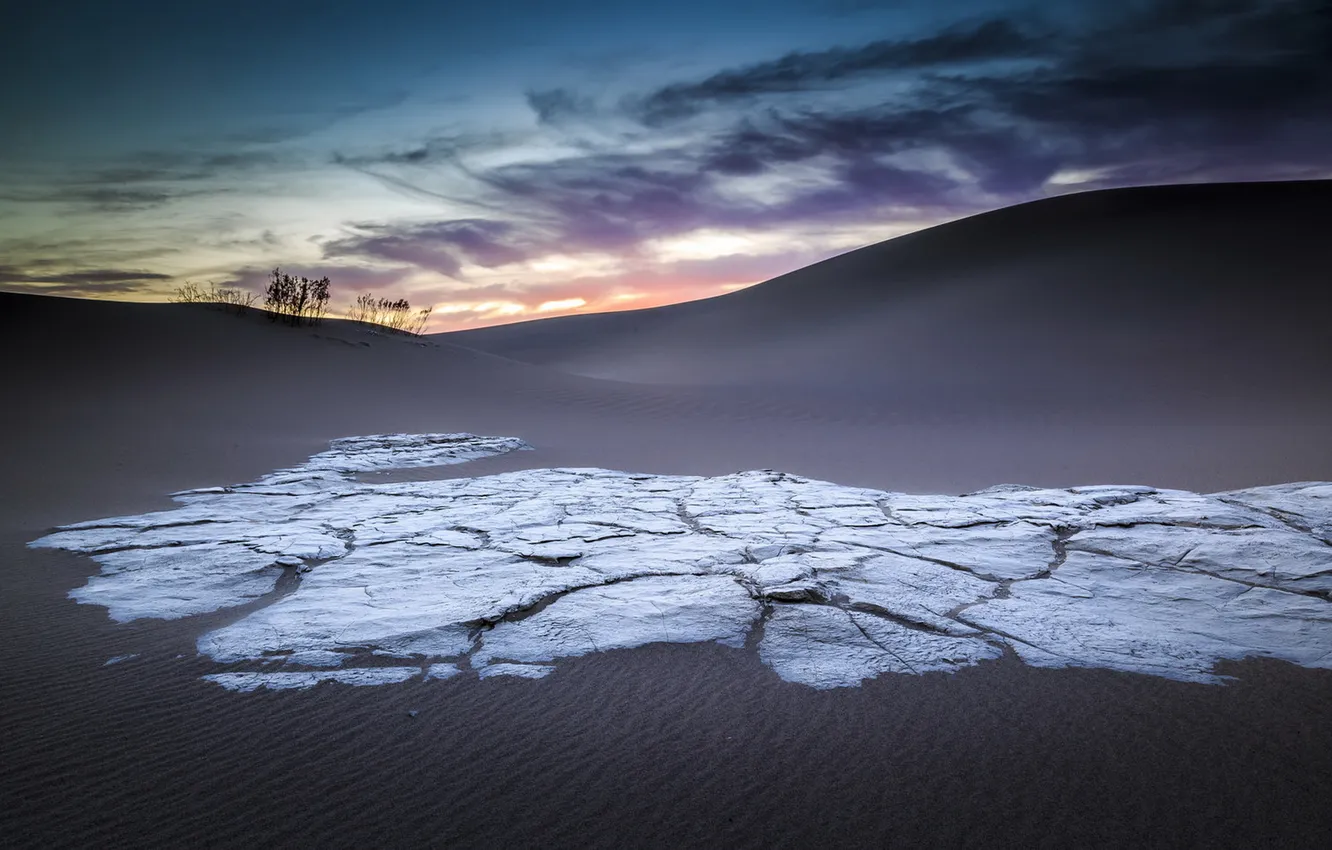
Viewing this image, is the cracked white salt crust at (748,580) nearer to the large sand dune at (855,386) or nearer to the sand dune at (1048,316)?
the large sand dune at (855,386)

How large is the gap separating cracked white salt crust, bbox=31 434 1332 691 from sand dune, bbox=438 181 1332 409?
1284 centimetres

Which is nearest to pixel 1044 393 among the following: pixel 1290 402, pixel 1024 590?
pixel 1290 402

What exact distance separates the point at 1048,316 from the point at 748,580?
82.8 ft

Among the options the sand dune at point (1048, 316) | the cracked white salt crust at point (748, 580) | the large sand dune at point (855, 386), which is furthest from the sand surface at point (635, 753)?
the sand dune at point (1048, 316)

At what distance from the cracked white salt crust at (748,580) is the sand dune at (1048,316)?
42.1 feet

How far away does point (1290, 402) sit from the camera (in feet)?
52.2

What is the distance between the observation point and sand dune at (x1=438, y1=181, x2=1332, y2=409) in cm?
1912

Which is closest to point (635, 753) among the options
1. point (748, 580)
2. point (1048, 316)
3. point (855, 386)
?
point (748, 580)

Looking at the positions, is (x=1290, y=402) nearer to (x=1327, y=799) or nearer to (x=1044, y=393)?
(x=1044, y=393)

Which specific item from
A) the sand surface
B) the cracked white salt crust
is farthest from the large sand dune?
the sand surface

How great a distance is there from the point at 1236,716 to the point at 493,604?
321 centimetres

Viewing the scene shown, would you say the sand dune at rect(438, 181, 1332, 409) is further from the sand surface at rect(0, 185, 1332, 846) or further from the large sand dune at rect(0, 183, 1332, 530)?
the sand surface at rect(0, 185, 1332, 846)

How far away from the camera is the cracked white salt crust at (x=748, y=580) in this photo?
321 centimetres

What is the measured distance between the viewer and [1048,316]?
25094 millimetres
